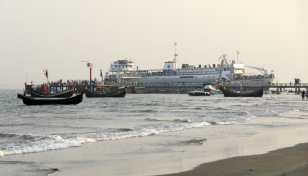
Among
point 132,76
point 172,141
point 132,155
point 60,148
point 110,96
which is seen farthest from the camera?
point 132,76

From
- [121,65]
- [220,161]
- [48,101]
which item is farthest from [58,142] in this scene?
[121,65]

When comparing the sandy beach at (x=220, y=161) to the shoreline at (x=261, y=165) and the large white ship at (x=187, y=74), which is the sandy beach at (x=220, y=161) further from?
the large white ship at (x=187, y=74)

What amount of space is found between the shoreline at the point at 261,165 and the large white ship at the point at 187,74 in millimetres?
82631

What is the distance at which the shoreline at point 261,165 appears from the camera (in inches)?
266

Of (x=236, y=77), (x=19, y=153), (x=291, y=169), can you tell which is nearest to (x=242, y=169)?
(x=291, y=169)

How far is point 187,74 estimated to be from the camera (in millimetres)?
105438

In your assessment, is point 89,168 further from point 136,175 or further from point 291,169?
point 291,169

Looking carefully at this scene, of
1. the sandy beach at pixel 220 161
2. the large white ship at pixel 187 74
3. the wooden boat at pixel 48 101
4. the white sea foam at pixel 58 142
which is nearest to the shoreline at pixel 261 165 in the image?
the sandy beach at pixel 220 161

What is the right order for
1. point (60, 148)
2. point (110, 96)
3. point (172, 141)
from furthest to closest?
1. point (110, 96)
2. point (172, 141)
3. point (60, 148)

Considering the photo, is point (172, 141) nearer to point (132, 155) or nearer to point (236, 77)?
point (132, 155)

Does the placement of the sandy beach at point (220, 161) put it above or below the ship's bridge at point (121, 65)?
below

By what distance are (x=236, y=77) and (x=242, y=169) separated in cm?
9297

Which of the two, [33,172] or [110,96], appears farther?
[110,96]

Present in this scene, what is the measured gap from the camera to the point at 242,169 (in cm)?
711
